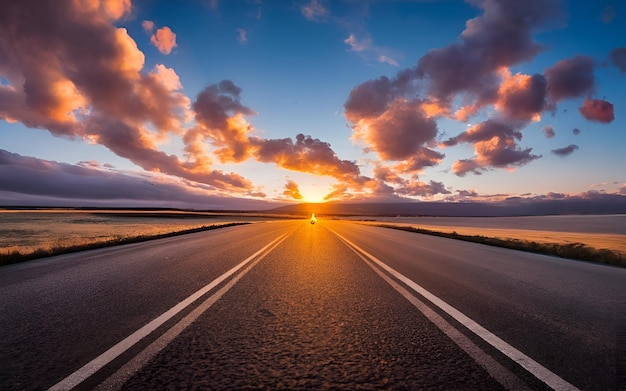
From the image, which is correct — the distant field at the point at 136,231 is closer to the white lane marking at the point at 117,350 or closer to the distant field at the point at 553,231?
the distant field at the point at 553,231

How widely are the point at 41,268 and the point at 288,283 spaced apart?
6.63m

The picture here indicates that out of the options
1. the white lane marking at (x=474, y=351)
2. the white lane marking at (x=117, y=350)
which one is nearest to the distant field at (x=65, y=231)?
the white lane marking at (x=117, y=350)

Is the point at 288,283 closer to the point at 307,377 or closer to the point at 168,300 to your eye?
the point at 168,300

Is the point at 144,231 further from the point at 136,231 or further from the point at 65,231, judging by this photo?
the point at 65,231

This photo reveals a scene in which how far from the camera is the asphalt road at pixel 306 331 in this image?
2.71m

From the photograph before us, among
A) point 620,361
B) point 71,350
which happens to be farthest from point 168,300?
point 620,361

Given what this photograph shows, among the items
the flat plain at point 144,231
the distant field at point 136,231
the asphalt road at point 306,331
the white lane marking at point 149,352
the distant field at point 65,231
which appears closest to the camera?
the white lane marking at point 149,352

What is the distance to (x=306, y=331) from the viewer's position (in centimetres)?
388

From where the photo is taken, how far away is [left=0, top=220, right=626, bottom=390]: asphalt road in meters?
2.71

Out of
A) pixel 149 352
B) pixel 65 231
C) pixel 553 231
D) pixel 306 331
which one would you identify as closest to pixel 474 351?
pixel 306 331

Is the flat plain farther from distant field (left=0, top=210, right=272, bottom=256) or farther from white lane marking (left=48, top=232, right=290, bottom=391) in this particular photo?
white lane marking (left=48, top=232, right=290, bottom=391)

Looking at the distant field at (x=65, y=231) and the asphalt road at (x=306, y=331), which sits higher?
the asphalt road at (x=306, y=331)

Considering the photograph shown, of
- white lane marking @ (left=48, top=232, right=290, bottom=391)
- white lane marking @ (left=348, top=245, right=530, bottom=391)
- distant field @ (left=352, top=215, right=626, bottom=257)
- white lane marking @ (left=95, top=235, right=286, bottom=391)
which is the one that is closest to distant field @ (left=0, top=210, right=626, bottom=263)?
distant field @ (left=352, top=215, right=626, bottom=257)

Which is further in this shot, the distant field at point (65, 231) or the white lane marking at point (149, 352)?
the distant field at point (65, 231)
